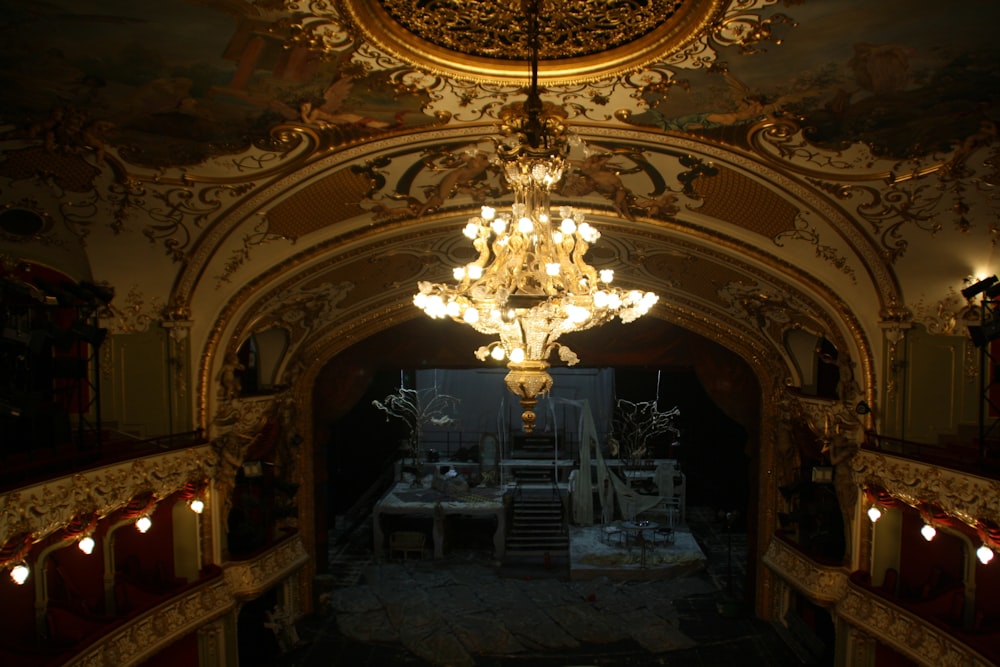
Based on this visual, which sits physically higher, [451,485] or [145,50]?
[145,50]

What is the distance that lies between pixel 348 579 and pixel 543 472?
5.86 metres

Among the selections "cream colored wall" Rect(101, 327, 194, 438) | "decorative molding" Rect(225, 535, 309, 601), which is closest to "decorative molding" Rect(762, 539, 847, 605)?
"decorative molding" Rect(225, 535, 309, 601)

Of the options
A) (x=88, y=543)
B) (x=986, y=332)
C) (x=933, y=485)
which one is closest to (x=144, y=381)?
(x=88, y=543)

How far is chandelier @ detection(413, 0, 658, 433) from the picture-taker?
16.0ft

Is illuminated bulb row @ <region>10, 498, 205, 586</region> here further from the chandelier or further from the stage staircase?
the stage staircase

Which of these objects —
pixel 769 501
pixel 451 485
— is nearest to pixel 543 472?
pixel 451 485

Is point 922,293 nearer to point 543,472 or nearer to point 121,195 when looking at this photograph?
point 121,195

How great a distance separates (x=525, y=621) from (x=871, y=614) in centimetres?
512

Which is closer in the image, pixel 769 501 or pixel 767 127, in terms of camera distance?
pixel 767 127

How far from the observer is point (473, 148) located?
655cm

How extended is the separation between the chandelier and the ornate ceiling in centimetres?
59

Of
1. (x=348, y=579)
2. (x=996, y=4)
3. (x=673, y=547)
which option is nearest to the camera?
(x=996, y=4)

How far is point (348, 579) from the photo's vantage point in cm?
1329

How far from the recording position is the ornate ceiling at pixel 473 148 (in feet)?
14.3
